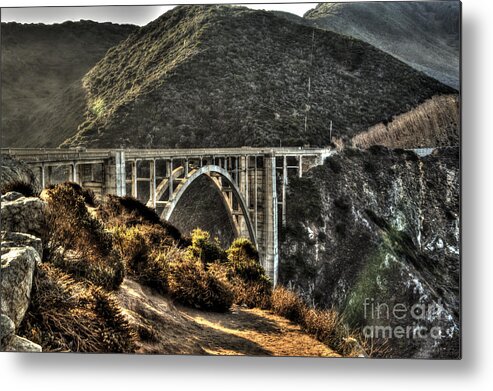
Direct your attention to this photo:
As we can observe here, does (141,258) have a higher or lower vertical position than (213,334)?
higher

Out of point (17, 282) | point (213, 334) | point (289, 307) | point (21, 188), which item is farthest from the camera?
point (289, 307)

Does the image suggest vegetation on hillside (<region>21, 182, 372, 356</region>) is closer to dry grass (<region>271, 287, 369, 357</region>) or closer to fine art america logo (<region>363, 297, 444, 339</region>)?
dry grass (<region>271, 287, 369, 357</region>)

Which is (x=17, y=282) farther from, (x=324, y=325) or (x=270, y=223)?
(x=270, y=223)

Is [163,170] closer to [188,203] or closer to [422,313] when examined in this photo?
[188,203]

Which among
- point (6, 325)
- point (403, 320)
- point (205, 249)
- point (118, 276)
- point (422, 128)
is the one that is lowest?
point (403, 320)

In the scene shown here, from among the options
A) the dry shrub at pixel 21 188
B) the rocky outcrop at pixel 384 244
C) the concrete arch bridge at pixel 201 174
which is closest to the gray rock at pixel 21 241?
the dry shrub at pixel 21 188

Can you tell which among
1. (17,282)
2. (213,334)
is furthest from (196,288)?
(17,282)

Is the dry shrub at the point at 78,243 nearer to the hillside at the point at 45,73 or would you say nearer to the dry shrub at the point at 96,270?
the dry shrub at the point at 96,270
